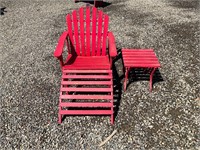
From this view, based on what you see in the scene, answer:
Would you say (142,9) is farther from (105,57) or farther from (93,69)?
(93,69)

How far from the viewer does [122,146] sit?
137 inches

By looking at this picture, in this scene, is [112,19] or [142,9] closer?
[112,19]

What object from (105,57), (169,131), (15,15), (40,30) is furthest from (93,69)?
(15,15)

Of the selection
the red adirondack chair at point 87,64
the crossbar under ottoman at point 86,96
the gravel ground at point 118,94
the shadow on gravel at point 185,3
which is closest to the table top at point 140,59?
the red adirondack chair at point 87,64

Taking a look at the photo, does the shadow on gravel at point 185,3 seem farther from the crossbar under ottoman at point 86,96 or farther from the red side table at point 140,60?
the crossbar under ottoman at point 86,96

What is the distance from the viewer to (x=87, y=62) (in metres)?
4.45

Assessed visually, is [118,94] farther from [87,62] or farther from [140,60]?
[87,62]

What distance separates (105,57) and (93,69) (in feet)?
2.02

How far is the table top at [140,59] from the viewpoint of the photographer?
164 inches

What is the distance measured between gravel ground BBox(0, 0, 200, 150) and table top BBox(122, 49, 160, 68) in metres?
0.72

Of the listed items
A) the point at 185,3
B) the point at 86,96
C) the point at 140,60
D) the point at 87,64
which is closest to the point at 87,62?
the point at 87,64

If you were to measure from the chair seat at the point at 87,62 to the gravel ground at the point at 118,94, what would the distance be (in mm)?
763

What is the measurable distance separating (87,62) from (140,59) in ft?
4.08

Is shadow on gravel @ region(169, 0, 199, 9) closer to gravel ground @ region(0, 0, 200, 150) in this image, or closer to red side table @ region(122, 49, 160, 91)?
gravel ground @ region(0, 0, 200, 150)
